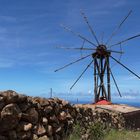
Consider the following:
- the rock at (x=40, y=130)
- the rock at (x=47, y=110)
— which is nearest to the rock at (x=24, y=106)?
the rock at (x=40, y=130)

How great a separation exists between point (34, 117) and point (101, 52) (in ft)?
82.0

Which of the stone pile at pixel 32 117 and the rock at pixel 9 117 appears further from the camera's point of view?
the stone pile at pixel 32 117

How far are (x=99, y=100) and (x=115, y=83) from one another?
3.34 metres

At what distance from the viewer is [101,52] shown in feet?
124

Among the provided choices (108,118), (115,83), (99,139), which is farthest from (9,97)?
(115,83)

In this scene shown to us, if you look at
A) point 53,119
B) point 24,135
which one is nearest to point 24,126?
point 24,135

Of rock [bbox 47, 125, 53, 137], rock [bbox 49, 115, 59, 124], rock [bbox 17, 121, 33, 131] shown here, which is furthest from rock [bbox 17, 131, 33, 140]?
rock [bbox 49, 115, 59, 124]

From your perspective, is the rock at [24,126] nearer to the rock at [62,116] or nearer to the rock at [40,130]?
the rock at [40,130]

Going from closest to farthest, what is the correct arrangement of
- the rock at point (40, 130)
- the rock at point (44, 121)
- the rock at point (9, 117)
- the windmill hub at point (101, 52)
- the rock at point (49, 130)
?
the rock at point (9, 117), the rock at point (40, 130), the rock at point (44, 121), the rock at point (49, 130), the windmill hub at point (101, 52)

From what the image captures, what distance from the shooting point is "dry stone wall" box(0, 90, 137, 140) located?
1203 cm

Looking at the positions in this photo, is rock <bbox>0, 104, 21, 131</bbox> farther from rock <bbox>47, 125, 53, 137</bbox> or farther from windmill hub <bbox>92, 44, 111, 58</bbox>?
windmill hub <bbox>92, 44, 111, 58</bbox>

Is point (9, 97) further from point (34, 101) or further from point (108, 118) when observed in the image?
point (108, 118)

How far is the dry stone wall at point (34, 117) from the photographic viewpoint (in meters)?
12.0

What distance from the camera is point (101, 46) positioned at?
124 feet
